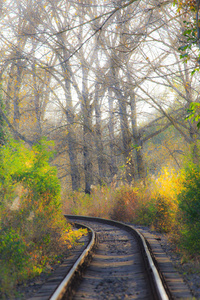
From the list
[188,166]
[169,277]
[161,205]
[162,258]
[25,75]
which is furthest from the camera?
[25,75]

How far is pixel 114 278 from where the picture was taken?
5891 millimetres

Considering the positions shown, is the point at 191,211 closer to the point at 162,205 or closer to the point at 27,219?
the point at 27,219

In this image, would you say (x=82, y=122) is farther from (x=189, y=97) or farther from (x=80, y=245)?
(x=80, y=245)

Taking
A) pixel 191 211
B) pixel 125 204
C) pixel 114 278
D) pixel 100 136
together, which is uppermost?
pixel 100 136

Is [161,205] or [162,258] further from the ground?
[161,205]

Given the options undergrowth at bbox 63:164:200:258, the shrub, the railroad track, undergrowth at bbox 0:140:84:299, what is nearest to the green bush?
undergrowth at bbox 63:164:200:258

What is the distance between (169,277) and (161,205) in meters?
6.41

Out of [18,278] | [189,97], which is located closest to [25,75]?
[189,97]

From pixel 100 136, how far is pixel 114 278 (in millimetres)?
19695

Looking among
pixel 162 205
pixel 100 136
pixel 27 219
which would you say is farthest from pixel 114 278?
pixel 100 136

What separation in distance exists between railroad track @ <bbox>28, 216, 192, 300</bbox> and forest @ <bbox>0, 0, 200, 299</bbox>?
101 centimetres

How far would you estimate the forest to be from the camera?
750cm

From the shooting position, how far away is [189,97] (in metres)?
14.6

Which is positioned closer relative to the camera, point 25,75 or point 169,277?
point 169,277
